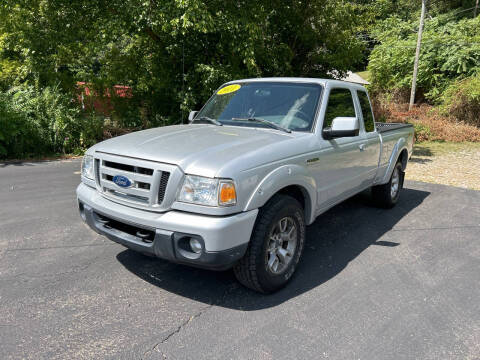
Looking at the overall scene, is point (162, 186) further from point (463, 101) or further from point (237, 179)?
point (463, 101)

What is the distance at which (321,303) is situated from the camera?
10.5 feet

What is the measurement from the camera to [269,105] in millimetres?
4086

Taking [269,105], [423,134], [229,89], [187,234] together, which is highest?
[229,89]

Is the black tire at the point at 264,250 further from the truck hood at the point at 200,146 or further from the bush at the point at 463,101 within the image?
the bush at the point at 463,101

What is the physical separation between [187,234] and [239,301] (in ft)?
2.88

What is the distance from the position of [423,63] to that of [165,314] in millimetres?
18708

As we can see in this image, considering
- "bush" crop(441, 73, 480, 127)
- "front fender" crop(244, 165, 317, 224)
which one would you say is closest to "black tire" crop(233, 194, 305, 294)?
"front fender" crop(244, 165, 317, 224)

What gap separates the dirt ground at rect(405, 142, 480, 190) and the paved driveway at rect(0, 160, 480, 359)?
3921 millimetres

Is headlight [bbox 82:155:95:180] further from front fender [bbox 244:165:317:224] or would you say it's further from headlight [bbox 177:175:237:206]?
front fender [bbox 244:165:317:224]

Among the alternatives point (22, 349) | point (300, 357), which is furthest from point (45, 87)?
point (300, 357)

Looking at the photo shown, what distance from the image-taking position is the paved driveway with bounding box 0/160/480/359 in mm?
2645

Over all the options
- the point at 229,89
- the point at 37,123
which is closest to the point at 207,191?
the point at 229,89

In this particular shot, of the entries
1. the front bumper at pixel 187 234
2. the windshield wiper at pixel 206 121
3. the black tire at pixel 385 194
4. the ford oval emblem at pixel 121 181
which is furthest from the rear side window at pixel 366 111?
the ford oval emblem at pixel 121 181

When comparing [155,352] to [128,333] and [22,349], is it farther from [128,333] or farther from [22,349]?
[22,349]
